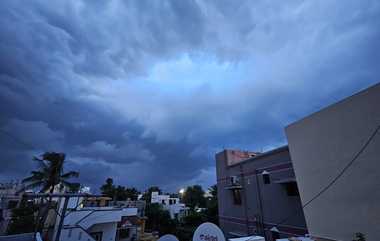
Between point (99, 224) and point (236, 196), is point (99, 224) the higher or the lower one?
the lower one

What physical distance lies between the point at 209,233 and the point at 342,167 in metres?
5.64

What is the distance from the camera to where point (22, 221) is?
55.1ft

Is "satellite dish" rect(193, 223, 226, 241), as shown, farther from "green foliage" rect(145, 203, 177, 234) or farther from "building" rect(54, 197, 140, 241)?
"green foliage" rect(145, 203, 177, 234)

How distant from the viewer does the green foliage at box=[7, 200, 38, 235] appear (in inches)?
643

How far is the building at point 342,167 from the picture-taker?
20.1 feet

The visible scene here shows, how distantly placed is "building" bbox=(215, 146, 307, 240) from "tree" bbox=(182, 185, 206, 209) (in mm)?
33204

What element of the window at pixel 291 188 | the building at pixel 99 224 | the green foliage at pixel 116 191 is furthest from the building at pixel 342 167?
the green foliage at pixel 116 191

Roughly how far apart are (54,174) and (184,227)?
807 inches

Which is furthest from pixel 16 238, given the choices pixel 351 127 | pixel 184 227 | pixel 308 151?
pixel 184 227

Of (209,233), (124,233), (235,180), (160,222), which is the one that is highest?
(235,180)

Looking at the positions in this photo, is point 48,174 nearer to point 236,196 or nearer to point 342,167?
point 236,196

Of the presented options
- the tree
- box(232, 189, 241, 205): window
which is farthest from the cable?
the tree

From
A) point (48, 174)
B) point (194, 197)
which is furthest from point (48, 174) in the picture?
point (194, 197)

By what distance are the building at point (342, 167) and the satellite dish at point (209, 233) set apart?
4146 millimetres
